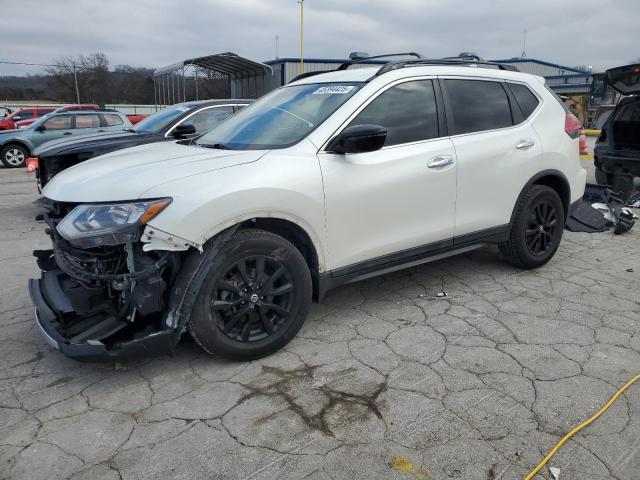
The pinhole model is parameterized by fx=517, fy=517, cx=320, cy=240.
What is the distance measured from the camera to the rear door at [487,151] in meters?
4.04

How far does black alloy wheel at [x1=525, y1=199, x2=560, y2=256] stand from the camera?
15.3ft

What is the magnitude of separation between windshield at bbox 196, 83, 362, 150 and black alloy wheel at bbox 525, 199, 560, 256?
212 cm

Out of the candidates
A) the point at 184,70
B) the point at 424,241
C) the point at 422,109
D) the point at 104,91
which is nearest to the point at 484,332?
the point at 424,241

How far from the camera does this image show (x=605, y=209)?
6.66 m

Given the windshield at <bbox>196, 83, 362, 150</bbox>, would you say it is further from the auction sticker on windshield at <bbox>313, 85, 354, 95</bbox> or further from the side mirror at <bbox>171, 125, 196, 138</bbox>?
the side mirror at <bbox>171, 125, 196, 138</bbox>

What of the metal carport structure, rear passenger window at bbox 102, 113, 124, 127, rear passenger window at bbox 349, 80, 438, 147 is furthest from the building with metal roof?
rear passenger window at bbox 349, 80, 438, 147

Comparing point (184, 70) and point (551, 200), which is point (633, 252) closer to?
point (551, 200)

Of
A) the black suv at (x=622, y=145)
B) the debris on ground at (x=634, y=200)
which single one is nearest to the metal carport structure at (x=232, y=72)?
the black suv at (x=622, y=145)

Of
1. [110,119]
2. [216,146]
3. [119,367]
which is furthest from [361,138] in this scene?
[110,119]

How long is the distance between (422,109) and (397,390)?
6.88 ft

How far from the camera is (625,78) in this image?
735 cm

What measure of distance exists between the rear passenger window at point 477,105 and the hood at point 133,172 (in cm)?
171

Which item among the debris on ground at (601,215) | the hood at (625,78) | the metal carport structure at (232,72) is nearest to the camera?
the debris on ground at (601,215)

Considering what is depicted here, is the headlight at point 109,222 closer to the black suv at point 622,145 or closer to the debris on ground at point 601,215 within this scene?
the debris on ground at point 601,215
